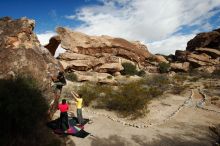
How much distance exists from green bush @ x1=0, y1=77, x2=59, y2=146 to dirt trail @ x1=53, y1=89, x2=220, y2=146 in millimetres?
2069

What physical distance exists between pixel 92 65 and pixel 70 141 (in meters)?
27.1

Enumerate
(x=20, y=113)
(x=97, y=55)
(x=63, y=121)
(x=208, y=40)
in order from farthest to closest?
1. (x=208, y=40)
2. (x=97, y=55)
3. (x=63, y=121)
4. (x=20, y=113)

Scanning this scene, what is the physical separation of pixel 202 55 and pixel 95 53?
2244 cm

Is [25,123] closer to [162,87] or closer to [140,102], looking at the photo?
[140,102]

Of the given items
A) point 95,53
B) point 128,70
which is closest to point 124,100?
point 128,70

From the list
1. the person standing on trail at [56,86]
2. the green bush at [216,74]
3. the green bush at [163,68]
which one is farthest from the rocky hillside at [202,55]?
the person standing on trail at [56,86]

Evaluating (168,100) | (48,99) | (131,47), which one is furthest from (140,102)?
(131,47)

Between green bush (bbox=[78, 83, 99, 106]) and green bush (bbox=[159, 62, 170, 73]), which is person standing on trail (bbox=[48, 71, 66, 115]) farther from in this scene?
green bush (bbox=[159, 62, 170, 73])

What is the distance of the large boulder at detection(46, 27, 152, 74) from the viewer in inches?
1501

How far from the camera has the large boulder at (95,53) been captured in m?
38.1

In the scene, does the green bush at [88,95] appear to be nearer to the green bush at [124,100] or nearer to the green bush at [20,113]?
the green bush at [124,100]

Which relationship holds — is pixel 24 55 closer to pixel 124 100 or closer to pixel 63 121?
pixel 63 121

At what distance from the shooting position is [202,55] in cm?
5100

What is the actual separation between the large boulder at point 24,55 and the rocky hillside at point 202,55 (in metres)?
36.1
